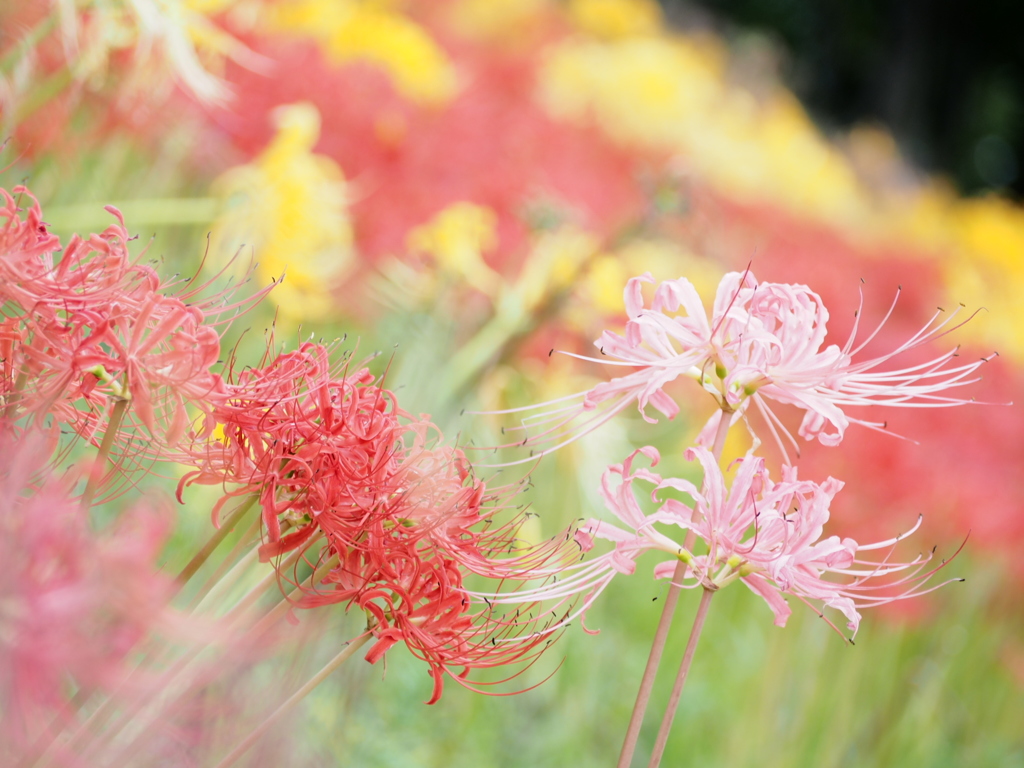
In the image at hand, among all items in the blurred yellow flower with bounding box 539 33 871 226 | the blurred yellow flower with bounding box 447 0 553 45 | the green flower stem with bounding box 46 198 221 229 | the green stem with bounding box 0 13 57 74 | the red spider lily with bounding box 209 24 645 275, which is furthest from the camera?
the blurred yellow flower with bounding box 447 0 553 45

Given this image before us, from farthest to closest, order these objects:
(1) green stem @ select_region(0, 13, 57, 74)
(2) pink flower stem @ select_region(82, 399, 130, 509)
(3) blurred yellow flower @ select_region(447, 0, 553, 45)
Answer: (3) blurred yellow flower @ select_region(447, 0, 553, 45), (1) green stem @ select_region(0, 13, 57, 74), (2) pink flower stem @ select_region(82, 399, 130, 509)

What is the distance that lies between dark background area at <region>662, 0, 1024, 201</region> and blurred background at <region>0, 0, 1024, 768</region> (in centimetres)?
815

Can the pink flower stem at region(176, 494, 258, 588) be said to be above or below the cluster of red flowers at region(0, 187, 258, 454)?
below

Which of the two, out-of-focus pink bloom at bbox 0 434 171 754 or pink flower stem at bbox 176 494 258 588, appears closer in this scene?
out-of-focus pink bloom at bbox 0 434 171 754

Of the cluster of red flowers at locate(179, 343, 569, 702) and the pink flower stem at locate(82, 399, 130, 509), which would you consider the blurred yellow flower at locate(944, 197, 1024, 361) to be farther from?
the pink flower stem at locate(82, 399, 130, 509)

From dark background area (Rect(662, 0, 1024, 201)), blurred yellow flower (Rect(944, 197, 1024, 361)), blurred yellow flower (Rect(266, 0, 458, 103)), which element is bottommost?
blurred yellow flower (Rect(266, 0, 458, 103))

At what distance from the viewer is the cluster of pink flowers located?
58 cm

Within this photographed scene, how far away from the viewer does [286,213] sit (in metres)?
1.55

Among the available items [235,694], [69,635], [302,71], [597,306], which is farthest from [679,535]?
[69,635]

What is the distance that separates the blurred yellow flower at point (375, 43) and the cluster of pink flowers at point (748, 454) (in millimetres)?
1709

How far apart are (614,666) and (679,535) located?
0.87 m

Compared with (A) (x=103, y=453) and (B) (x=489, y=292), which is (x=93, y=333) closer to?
(A) (x=103, y=453)

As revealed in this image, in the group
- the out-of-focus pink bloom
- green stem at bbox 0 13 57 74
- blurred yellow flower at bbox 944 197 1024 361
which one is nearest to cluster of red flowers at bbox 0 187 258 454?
the out-of-focus pink bloom

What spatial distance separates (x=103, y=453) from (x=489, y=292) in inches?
49.8
